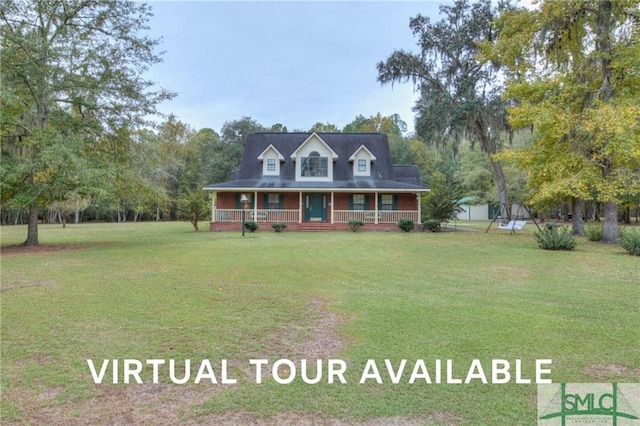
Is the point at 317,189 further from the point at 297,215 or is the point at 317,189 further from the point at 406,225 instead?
the point at 406,225

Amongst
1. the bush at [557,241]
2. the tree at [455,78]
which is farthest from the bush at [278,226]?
the bush at [557,241]

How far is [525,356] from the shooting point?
3666 mm

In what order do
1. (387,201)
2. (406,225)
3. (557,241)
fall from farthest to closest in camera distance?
(387,201) < (406,225) < (557,241)

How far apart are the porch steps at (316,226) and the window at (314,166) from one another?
3.41 m

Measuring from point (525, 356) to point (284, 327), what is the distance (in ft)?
8.45

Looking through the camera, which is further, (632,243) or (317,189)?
(317,189)

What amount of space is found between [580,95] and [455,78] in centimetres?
883

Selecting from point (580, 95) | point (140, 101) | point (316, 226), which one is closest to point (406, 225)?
point (316, 226)

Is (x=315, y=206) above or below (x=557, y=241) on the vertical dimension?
above

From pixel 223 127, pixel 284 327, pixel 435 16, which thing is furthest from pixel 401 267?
pixel 223 127

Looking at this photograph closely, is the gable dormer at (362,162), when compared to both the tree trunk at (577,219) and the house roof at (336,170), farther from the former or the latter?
the tree trunk at (577,219)

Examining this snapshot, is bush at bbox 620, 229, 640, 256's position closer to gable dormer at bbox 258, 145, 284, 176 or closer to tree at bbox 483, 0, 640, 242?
tree at bbox 483, 0, 640, 242

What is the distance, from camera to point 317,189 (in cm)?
2181

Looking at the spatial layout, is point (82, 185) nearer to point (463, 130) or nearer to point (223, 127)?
point (463, 130)
